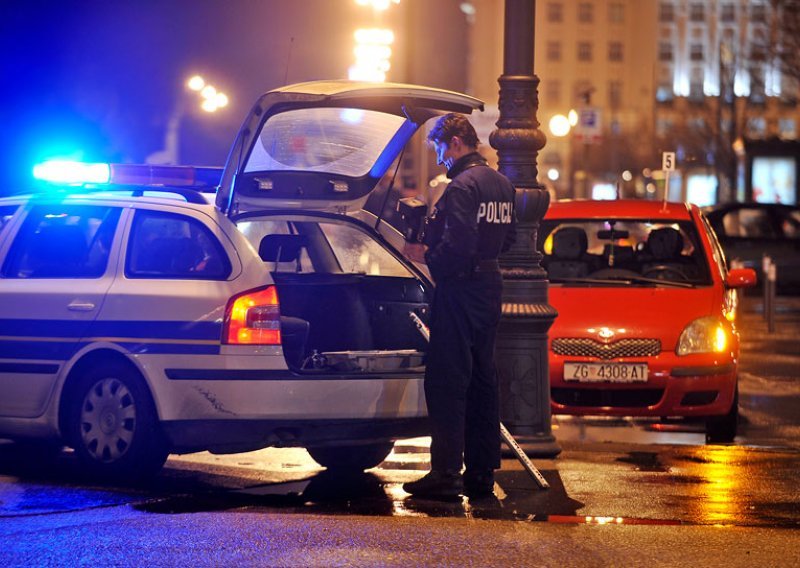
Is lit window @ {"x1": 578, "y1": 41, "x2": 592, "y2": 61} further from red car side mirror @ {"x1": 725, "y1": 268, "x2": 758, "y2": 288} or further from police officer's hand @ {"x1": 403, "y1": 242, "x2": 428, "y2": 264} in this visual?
police officer's hand @ {"x1": 403, "y1": 242, "x2": 428, "y2": 264}

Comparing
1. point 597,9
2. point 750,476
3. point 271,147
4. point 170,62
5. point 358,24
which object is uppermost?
point 597,9

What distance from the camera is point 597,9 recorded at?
138 meters

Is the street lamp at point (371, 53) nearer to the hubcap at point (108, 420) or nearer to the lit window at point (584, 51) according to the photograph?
the hubcap at point (108, 420)

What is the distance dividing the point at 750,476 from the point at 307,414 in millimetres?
2460

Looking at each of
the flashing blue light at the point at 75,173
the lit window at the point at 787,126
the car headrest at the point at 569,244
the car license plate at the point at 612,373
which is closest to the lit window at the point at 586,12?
the lit window at the point at 787,126

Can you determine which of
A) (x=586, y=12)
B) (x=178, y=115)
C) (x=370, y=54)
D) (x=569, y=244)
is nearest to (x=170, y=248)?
(x=569, y=244)

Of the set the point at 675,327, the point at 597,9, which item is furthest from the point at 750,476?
the point at 597,9

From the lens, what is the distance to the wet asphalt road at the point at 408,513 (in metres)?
6.08

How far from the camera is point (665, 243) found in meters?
11.6

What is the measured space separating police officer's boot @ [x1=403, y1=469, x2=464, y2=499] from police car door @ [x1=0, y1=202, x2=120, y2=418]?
70.5 inches

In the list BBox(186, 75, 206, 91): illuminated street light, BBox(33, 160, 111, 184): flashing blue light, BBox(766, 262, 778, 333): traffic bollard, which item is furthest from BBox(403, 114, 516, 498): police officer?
BBox(186, 75, 206, 91): illuminated street light

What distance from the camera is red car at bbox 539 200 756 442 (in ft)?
33.9

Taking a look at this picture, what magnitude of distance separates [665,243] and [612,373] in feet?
5.10

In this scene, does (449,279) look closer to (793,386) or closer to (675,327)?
(675,327)
